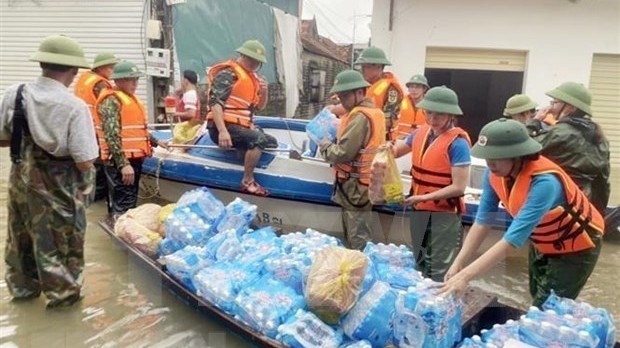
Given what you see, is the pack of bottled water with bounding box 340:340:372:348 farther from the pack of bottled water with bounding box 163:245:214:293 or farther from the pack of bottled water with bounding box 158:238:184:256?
the pack of bottled water with bounding box 158:238:184:256

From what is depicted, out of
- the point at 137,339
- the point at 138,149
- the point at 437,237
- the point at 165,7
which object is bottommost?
the point at 137,339

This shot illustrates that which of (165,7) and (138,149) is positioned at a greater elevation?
(165,7)

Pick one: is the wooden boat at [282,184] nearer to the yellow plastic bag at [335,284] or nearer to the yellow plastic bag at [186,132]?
the yellow plastic bag at [186,132]

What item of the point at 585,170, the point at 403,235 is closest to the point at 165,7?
the point at 403,235

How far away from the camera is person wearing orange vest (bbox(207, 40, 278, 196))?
554 centimetres

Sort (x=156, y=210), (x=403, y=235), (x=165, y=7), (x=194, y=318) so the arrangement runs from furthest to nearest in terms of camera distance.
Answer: (x=165, y=7)
(x=403, y=235)
(x=156, y=210)
(x=194, y=318)

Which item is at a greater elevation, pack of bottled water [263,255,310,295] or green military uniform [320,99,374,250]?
Answer: green military uniform [320,99,374,250]

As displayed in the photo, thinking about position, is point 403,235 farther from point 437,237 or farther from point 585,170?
point 585,170

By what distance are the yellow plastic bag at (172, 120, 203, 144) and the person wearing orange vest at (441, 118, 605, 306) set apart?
4.57 m

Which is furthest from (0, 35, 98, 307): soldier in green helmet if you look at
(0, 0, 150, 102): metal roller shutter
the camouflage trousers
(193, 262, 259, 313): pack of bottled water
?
(0, 0, 150, 102): metal roller shutter

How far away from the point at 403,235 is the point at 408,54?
210 inches

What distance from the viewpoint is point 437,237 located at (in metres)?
4.15

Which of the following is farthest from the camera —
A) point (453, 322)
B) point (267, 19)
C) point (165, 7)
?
point (267, 19)

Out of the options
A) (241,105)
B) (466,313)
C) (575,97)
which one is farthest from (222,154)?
(575,97)
